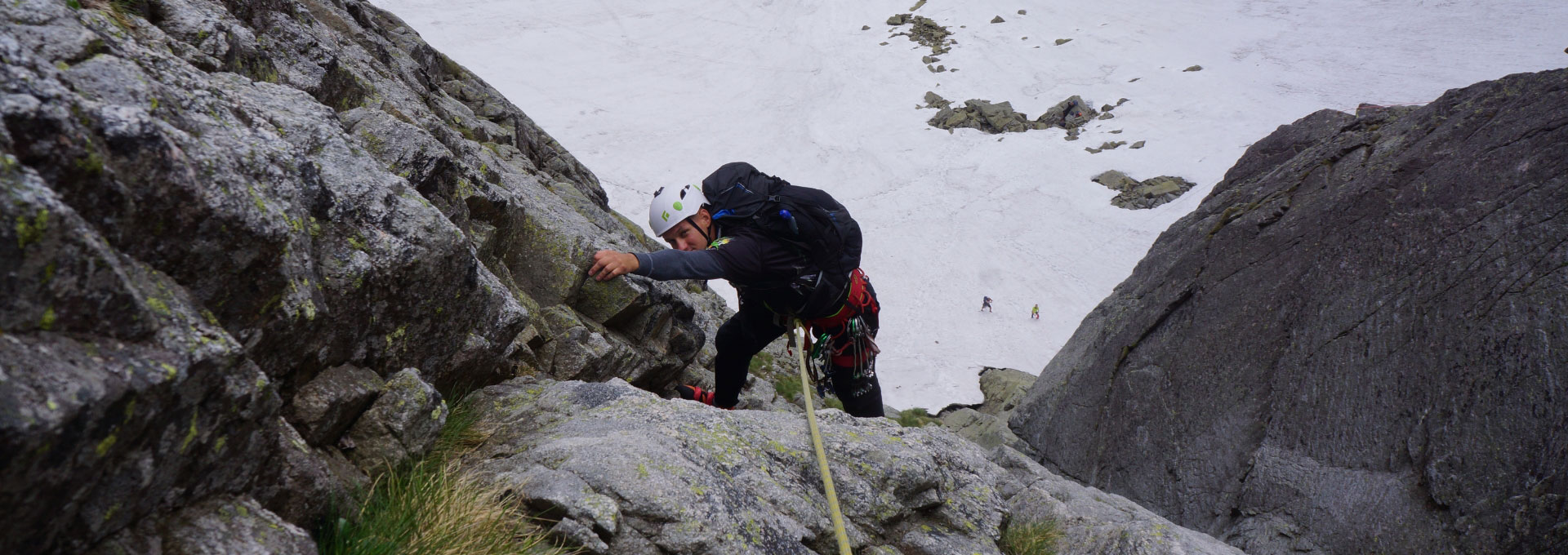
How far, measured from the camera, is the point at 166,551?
91.9 inches

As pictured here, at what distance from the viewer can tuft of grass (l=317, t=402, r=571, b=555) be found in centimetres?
312

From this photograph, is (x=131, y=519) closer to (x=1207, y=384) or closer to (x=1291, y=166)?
(x=1207, y=384)

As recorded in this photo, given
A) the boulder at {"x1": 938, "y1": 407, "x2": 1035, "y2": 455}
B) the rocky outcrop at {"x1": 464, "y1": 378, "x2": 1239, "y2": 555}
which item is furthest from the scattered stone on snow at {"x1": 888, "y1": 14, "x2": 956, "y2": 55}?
the rocky outcrop at {"x1": 464, "y1": 378, "x2": 1239, "y2": 555}

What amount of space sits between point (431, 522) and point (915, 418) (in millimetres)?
17717

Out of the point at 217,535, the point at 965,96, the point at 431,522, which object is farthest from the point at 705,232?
the point at 965,96

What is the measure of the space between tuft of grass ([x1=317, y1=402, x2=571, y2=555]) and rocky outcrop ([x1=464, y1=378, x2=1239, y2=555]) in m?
0.19

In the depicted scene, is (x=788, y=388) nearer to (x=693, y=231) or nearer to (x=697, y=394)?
(x=697, y=394)

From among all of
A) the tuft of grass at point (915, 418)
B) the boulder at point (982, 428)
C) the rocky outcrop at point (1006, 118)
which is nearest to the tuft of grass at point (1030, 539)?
the boulder at point (982, 428)

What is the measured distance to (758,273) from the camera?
6246 mm

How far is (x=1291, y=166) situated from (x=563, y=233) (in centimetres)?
1204

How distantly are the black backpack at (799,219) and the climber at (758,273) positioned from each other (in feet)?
0.04

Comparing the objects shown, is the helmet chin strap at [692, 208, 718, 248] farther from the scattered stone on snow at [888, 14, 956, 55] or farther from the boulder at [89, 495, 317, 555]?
the scattered stone on snow at [888, 14, 956, 55]

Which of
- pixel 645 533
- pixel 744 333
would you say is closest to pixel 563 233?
pixel 744 333

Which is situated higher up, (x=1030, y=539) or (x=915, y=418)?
(x=1030, y=539)
